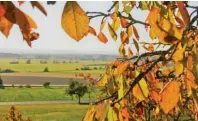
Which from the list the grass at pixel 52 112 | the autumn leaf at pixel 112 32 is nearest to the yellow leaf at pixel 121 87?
the autumn leaf at pixel 112 32

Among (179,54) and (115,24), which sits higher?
(115,24)

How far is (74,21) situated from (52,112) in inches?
1746

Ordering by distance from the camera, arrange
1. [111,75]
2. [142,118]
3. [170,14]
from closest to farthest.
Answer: [170,14] < [111,75] < [142,118]

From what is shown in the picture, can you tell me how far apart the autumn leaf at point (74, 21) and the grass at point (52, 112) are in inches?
1489

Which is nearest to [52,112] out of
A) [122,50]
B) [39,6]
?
[122,50]

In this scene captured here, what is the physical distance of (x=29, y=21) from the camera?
2.77 feet

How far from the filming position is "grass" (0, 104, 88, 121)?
39562mm

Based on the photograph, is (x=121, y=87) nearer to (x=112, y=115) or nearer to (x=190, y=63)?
(x=112, y=115)

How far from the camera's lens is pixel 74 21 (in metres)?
0.92

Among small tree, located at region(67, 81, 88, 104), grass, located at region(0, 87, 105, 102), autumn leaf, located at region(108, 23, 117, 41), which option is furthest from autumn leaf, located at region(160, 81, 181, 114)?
grass, located at region(0, 87, 105, 102)

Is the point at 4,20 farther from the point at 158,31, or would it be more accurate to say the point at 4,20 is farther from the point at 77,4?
the point at 158,31

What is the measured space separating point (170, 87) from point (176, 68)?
0.09 m

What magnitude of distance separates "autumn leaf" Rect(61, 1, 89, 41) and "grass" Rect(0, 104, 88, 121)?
3781 centimetres

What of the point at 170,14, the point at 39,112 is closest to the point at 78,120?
the point at 39,112
